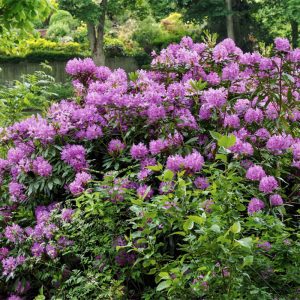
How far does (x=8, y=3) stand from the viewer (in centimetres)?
484

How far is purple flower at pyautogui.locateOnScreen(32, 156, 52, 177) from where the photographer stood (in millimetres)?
3176

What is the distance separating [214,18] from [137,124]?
1745 centimetres

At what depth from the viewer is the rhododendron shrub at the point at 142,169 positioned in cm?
251

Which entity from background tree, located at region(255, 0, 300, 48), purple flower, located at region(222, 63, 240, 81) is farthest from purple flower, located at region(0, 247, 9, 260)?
background tree, located at region(255, 0, 300, 48)

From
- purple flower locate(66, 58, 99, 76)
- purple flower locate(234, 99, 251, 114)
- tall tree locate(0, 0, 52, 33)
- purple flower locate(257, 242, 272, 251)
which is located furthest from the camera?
tall tree locate(0, 0, 52, 33)

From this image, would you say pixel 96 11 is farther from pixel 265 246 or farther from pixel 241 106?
pixel 265 246

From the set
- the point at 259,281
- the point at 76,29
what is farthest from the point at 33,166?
the point at 76,29

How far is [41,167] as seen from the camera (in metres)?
3.18

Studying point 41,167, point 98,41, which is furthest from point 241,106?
point 98,41

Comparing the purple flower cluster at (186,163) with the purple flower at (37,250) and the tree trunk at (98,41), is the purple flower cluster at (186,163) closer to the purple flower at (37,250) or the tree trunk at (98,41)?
the purple flower at (37,250)

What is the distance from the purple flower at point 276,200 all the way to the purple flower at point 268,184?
38mm

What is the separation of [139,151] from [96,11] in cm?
1636

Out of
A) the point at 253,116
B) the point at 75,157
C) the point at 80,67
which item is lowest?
the point at 75,157

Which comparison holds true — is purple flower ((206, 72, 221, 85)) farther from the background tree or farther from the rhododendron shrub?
the background tree
